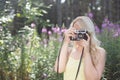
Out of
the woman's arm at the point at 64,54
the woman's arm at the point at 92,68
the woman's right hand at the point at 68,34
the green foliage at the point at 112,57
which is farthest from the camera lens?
the green foliage at the point at 112,57

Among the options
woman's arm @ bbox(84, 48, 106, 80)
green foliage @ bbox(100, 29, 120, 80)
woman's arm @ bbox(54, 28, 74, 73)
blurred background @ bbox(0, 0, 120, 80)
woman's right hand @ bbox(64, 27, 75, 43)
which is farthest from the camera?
blurred background @ bbox(0, 0, 120, 80)

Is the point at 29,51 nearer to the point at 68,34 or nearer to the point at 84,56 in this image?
the point at 68,34

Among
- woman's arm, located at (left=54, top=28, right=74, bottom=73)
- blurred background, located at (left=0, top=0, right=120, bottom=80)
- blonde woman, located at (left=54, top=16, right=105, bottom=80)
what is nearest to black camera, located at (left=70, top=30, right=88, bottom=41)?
blonde woman, located at (left=54, top=16, right=105, bottom=80)

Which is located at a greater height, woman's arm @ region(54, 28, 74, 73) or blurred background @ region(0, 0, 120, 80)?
woman's arm @ region(54, 28, 74, 73)

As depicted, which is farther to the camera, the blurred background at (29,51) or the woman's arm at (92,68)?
the blurred background at (29,51)

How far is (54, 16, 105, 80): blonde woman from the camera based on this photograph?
4.23m

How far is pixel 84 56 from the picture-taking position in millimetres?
4277

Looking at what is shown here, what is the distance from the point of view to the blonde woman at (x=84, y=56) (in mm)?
4230

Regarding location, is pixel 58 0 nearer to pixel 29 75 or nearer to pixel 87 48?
pixel 29 75

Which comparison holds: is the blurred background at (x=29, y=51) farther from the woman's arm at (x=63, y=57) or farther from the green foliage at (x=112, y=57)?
the woman's arm at (x=63, y=57)

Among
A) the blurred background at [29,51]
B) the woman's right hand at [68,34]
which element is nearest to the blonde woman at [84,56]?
the woman's right hand at [68,34]

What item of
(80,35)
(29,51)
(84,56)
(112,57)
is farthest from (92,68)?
(29,51)

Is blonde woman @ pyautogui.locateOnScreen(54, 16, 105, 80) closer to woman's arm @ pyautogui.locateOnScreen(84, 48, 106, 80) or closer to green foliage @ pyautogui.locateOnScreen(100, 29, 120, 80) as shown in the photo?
woman's arm @ pyautogui.locateOnScreen(84, 48, 106, 80)

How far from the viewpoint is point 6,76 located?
6.73 meters
